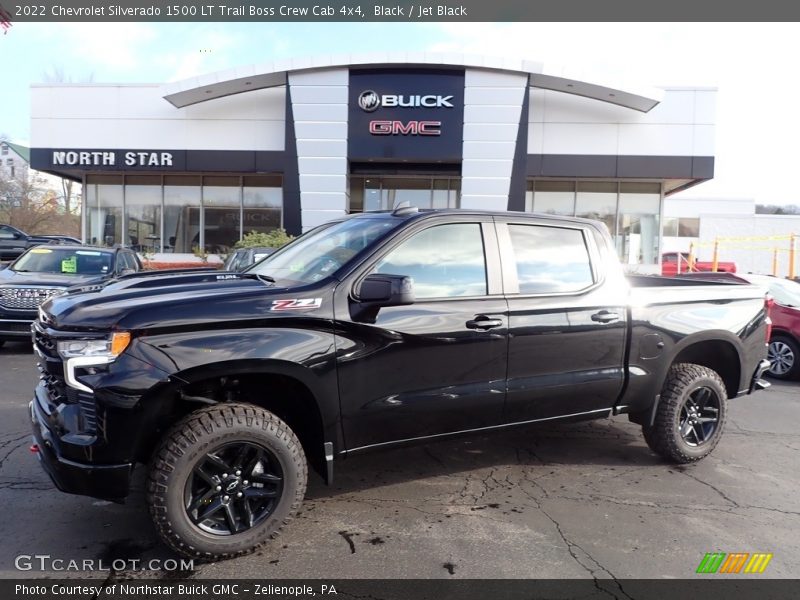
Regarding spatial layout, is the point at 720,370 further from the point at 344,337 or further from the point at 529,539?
the point at 344,337

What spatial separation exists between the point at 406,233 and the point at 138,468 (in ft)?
8.71

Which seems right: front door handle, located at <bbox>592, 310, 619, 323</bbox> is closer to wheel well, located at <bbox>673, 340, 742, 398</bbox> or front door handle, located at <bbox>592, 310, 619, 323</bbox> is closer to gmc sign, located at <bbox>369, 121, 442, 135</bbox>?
wheel well, located at <bbox>673, 340, 742, 398</bbox>

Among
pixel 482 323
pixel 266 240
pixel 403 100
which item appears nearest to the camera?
pixel 482 323

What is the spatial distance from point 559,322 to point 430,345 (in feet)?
3.33

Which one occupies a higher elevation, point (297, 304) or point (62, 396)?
point (297, 304)

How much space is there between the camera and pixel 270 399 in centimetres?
342

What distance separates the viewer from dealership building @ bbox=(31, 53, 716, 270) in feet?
61.1

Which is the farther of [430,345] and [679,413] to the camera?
[679,413]

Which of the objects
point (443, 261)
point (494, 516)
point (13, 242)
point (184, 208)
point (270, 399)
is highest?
point (184, 208)

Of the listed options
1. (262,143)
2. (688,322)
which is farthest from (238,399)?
(262,143)

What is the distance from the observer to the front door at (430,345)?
335 cm

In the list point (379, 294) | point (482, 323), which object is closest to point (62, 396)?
point (379, 294)

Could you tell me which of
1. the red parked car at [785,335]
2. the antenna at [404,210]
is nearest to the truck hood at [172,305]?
the antenna at [404,210]

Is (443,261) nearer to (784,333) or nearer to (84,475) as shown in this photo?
(84,475)
